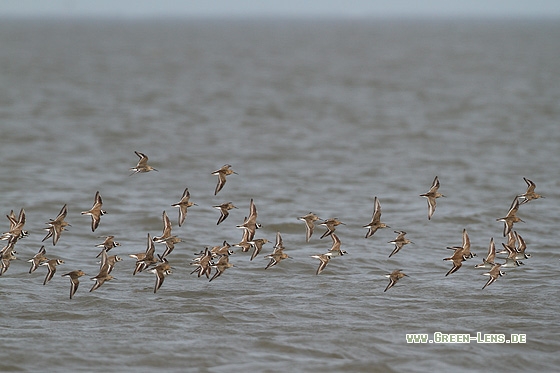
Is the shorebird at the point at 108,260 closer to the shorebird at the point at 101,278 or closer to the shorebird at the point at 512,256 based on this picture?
the shorebird at the point at 101,278

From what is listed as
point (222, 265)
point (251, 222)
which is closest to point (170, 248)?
point (222, 265)

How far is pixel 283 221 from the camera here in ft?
73.2

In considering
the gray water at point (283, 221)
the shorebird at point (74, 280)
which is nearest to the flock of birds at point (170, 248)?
the shorebird at point (74, 280)

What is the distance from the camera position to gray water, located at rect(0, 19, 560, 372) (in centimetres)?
1360

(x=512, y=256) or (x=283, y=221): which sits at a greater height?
(x=283, y=221)

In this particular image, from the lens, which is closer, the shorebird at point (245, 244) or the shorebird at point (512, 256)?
the shorebird at point (245, 244)

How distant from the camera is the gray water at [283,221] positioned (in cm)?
1360

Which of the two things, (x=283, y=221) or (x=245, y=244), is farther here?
(x=283, y=221)

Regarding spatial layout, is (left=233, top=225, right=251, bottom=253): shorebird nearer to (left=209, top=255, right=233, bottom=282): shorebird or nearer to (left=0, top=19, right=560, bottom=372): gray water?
(left=209, top=255, right=233, bottom=282): shorebird

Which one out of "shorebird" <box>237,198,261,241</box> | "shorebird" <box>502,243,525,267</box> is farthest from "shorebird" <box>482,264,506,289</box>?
"shorebird" <box>237,198,261,241</box>

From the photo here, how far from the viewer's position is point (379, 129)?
42.3m

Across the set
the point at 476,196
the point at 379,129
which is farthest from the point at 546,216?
the point at 379,129

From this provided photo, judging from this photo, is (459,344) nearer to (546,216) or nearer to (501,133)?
(546,216)

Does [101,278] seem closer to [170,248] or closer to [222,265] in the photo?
[170,248]
